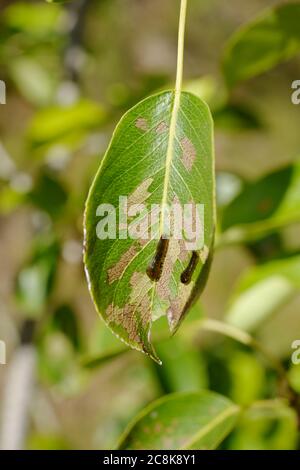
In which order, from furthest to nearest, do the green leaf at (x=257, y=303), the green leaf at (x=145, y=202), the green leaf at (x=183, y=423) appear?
1. the green leaf at (x=257, y=303)
2. the green leaf at (x=183, y=423)
3. the green leaf at (x=145, y=202)

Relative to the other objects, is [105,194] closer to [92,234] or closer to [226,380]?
[92,234]

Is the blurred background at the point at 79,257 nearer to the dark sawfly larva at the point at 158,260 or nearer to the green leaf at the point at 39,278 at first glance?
the green leaf at the point at 39,278

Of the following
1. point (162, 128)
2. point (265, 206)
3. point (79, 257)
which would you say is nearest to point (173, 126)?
point (162, 128)

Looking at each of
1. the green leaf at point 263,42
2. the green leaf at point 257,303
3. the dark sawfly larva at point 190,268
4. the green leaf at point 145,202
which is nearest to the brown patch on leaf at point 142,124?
the green leaf at point 145,202

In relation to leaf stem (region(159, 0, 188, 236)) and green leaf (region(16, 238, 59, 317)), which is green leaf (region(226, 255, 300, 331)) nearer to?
green leaf (region(16, 238, 59, 317))
